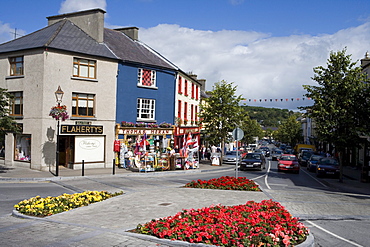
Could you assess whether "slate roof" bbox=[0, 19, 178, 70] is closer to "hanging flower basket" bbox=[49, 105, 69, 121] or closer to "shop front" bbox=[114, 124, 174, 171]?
"hanging flower basket" bbox=[49, 105, 69, 121]

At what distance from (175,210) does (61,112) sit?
12767 mm

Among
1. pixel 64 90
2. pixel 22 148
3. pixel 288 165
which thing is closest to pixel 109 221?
pixel 64 90

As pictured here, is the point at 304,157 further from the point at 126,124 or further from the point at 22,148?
the point at 22,148

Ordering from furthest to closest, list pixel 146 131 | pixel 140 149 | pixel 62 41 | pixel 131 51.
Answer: pixel 131 51
pixel 146 131
pixel 140 149
pixel 62 41

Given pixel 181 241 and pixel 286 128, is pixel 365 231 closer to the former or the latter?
pixel 181 241

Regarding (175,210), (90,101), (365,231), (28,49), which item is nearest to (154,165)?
(90,101)

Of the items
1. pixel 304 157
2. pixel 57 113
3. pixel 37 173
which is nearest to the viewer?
pixel 57 113

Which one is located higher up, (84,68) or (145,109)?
(84,68)

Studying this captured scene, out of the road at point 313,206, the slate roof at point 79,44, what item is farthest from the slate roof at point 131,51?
the road at point 313,206

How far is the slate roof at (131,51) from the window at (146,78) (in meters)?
0.74

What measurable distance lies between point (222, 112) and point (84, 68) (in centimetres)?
1408

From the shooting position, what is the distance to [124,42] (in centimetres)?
3044

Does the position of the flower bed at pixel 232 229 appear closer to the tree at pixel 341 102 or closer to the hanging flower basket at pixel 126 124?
the tree at pixel 341 102

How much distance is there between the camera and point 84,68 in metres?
24.7
